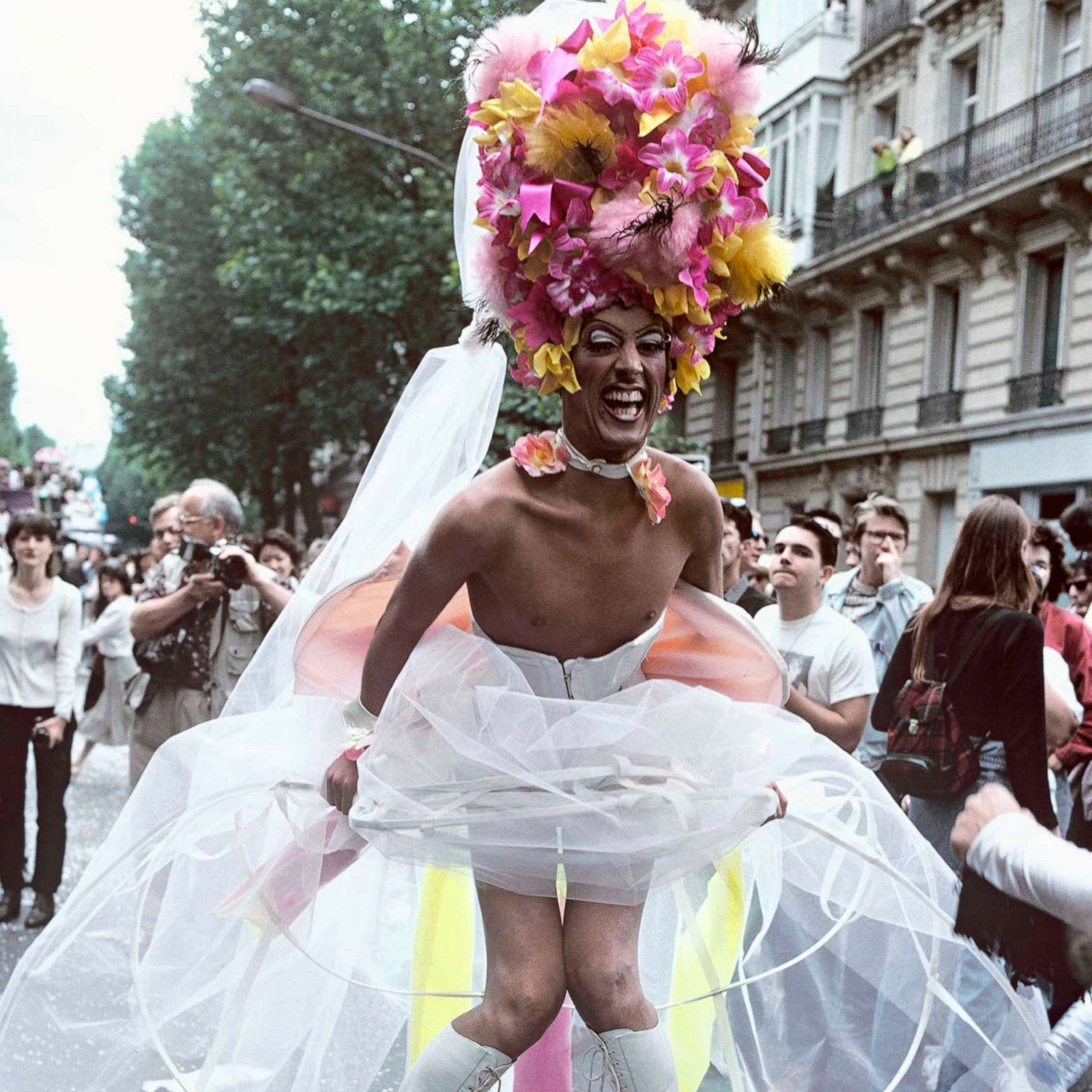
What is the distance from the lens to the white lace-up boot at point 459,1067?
3049mm

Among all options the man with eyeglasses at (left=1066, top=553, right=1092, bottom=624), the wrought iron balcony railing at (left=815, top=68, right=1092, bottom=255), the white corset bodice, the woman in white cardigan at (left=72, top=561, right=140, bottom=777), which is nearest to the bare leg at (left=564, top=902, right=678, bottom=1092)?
the white corset bodice

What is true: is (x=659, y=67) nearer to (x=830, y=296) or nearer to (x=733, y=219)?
(x=733, y=219)

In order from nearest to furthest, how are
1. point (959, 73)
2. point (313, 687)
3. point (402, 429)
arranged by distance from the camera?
1. point (313, 687)
2. point (402, 429)
3. point (959, 73)

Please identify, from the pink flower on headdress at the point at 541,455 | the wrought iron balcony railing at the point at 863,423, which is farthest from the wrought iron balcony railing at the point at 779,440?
the pink flower on headdress at the point at 541,455

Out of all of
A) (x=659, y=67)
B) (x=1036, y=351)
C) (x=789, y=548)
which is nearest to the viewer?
(x=659, y=67)

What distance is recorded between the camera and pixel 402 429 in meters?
3.88

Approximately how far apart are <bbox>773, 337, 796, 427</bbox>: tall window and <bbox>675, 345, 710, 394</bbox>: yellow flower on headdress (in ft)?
80.9

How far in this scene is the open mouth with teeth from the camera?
10.5ft

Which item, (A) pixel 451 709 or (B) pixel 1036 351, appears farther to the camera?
(B) pixel 1036 351

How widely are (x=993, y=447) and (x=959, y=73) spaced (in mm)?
6171

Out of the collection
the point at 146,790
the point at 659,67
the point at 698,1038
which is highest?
the point at 659,67

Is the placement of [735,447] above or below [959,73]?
below

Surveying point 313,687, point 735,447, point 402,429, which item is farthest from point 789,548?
point 735,447

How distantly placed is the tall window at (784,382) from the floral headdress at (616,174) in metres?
24.7
